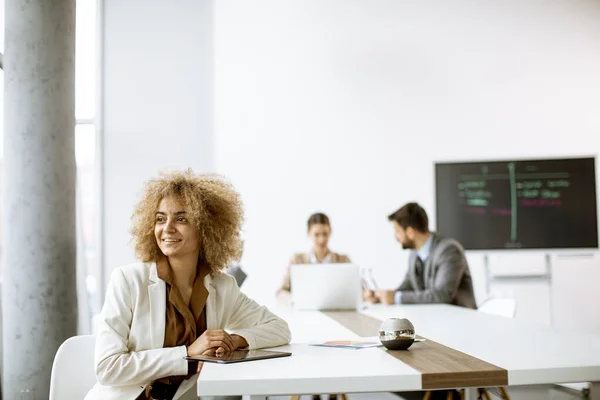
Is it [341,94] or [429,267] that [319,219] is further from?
[341,94]

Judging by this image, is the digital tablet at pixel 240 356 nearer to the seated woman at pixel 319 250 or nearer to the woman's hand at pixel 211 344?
the woman's hand at pixel 211 344

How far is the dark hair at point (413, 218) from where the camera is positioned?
4398 millimetres

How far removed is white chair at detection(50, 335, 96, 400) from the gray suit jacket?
2.37 metres

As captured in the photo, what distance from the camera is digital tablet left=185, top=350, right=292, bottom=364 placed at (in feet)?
6.29

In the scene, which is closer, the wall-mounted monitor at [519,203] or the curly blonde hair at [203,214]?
the curly blonde hair at [203,214]

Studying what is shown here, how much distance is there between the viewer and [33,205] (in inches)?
120

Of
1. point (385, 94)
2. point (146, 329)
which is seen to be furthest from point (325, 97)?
point (146, 329)

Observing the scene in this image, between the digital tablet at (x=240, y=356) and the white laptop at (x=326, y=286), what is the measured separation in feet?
6.14

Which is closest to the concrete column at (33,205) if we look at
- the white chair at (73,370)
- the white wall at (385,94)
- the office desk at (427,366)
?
the white chair at (73,370)

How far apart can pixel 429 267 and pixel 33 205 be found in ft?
7.91

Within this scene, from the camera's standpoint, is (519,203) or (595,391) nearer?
(595,391)

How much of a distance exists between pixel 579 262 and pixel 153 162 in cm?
402

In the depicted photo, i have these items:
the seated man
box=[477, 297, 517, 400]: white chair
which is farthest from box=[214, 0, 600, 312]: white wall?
box=[477, 297, 517, 400]: white chair

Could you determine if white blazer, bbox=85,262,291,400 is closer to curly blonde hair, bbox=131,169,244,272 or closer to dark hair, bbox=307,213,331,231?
curly blonde hair, bbox=131,169,244,272
